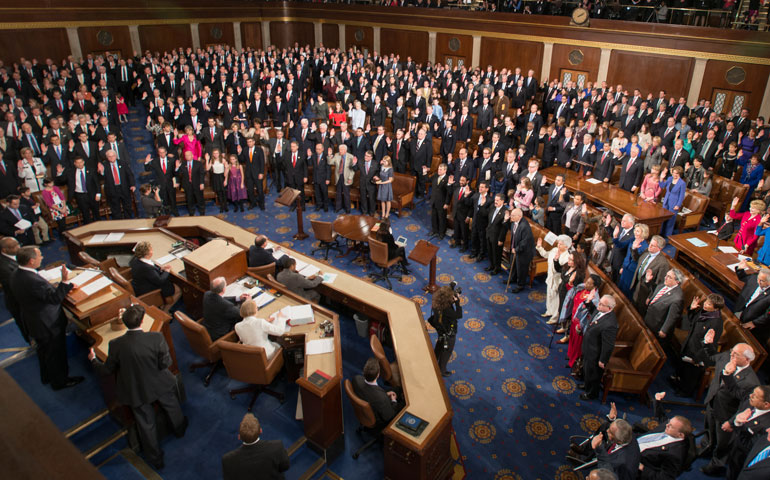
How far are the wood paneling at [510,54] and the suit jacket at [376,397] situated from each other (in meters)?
18.6

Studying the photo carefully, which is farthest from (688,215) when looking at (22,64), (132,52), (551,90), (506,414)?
(132,52)

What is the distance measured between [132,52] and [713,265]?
22.4m

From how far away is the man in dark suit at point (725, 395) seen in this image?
5.25m

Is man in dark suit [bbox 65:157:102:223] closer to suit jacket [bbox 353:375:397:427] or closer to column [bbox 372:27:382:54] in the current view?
suit jacket [bbox 353:375:397:427]

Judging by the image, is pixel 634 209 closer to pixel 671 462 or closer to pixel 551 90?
pixel 671 462

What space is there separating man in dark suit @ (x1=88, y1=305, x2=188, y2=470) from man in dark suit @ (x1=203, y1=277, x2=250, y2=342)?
1101 millimetres

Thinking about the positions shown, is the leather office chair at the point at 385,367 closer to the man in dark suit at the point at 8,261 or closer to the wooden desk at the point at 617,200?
the man in dark suit at the point at 8,261

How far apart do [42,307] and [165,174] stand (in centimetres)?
603

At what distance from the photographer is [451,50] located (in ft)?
75.3

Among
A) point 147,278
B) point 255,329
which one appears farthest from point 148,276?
point 255,329

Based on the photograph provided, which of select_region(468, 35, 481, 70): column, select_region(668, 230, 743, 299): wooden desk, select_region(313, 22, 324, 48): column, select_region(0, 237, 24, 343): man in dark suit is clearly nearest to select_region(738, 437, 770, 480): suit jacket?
select_region(668, 230, 743, 299): wooden desk

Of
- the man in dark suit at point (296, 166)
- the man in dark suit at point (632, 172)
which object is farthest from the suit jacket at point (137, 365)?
the man in dark suit at point (632, 172)

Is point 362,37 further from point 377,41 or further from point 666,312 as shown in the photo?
point 666,312

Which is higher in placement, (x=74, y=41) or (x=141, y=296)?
(x=74, y=41)
